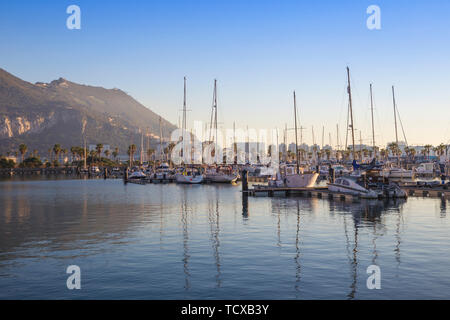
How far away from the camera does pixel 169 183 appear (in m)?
105

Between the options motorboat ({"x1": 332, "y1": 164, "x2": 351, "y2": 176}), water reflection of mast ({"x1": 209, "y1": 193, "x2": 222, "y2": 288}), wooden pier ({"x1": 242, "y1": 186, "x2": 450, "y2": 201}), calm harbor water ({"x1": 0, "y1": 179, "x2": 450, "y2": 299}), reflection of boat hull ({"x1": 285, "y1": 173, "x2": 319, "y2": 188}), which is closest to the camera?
calm harbor water ({"x1": 0, "y1": 179, "x2": 450, "y2": 299})

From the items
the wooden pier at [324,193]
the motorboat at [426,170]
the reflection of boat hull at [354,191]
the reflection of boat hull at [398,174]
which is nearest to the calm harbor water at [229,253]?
the reflection of boat hull at [354,191]

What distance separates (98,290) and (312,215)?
2629 centimetres

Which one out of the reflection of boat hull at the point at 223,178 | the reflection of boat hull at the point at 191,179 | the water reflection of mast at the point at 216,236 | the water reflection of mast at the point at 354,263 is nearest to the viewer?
the water reflection of mast at the point at 354,263

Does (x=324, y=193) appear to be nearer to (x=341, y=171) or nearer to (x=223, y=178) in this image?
(x=223, y=178)

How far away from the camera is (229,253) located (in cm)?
2383

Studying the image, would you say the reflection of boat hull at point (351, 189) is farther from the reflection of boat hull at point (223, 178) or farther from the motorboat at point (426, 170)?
the motorboat at point (426, 170)

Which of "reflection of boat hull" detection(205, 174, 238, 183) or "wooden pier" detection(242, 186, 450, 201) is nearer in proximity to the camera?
"wooden pier" detection(242, 186, 450, 201)

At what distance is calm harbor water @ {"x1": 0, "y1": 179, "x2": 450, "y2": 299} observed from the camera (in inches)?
680

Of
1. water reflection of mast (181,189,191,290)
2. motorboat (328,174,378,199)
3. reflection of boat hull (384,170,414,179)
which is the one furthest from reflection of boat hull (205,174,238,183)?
water reflection of mast (181,189,191,290)

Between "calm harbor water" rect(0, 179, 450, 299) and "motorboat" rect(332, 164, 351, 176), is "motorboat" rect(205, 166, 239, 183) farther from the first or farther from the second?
"calm harbor water" rect(0, 179, 450, 299)

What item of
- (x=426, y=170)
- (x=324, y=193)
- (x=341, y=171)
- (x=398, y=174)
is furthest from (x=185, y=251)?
(x=426, y=170)

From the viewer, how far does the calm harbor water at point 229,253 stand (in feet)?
56.6
